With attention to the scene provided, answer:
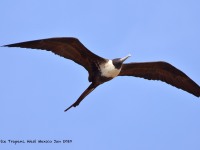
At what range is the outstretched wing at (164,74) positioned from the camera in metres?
9.83

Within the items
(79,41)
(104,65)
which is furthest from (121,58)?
(79,41)

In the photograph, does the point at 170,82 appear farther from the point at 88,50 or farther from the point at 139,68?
the point at 88,50

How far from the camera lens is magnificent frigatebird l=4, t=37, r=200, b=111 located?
883cm

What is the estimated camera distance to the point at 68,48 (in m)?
9.04

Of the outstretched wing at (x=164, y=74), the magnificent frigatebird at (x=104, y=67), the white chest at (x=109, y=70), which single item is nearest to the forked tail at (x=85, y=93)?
the magnificent frigatebird at (x=104, y=67)

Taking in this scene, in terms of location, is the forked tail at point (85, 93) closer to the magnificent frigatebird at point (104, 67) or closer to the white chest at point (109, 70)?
the magnificent frigatebird at point (104, 67)

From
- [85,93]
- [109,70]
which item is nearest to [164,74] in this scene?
[109,70]

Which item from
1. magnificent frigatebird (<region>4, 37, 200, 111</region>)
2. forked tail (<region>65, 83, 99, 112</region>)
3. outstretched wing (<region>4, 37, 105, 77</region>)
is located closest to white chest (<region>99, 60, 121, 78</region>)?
magnificent frigatebird (<region>4, 37, 200, 111</region>)

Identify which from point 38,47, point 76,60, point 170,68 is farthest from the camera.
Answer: point 170,68

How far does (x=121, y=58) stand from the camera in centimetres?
932

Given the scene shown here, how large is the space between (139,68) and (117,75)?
1.86ft

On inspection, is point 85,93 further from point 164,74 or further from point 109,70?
point 164,74

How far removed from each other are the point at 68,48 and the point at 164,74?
2.10 meters

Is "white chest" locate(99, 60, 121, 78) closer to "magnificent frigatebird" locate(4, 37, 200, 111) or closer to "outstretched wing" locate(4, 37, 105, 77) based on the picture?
"magnificent frigatebird" locate(4, 37, 200, 111)
